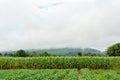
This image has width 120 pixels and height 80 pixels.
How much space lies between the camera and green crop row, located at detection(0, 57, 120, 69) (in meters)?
42.4

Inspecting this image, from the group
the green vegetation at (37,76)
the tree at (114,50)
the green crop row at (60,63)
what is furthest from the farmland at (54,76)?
the tree at (114,50)

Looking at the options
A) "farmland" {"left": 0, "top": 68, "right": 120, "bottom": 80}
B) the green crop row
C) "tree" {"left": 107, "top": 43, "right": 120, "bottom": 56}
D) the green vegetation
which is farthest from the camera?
"tree" {"left": 107, "top": 43, "right": 120, "bottom": 56}

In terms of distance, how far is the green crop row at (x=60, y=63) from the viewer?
139ft

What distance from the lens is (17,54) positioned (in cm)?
7006

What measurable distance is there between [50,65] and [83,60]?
508 centimetres


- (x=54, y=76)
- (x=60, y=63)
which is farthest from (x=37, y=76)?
(x=60, y=63)

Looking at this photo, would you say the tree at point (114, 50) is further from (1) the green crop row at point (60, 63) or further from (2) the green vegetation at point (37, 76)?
(2) the green vegetation at point (37, 76)

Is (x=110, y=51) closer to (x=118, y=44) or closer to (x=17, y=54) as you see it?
(x=118, y=44)

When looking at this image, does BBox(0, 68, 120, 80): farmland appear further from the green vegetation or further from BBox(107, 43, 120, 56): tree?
BBox(107, 43, 120, 56): tree

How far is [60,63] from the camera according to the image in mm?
42469

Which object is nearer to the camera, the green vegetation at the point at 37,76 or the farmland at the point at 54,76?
the green vegetation at the point at 37,76

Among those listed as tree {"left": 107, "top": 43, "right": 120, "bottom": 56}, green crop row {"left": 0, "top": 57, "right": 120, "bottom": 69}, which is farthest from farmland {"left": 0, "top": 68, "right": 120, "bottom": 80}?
tree {"left": 107, "top": 43, "right": 120, "bottom": 56}

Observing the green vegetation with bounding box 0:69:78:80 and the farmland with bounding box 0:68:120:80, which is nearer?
the green vegetation with bounding box 0:69:78:80

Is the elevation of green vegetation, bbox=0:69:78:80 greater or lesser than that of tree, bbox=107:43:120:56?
lesser
